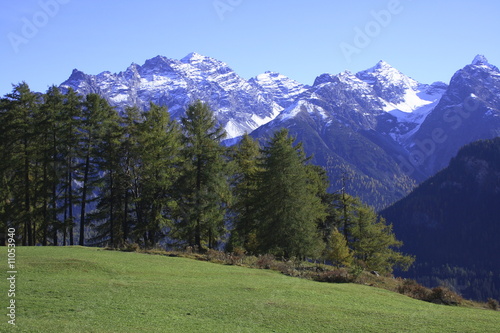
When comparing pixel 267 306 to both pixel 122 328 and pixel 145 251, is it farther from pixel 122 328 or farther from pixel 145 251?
pixel 145 251

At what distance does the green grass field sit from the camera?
13.1 m

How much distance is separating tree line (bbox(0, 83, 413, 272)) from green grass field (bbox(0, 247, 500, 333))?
1468 cm

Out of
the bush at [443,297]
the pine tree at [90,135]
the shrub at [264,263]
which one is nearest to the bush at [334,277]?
the shrub at [264,263]

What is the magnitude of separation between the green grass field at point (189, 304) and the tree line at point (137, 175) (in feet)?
48.2

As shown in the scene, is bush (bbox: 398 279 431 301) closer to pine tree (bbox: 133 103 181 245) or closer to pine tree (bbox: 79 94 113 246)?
pine tree (bbox: 133 103 181 245)

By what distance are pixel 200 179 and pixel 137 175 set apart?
19.2 ft

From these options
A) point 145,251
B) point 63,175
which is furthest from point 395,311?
point 63,175

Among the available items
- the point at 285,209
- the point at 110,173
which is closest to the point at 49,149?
the point at 110,173

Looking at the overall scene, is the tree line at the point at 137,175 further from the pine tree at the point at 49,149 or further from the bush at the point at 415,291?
the bush at the point at 415,291

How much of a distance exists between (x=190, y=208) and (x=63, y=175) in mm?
12133

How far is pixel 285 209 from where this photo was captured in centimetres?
3944

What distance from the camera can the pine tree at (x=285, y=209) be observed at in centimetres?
3875

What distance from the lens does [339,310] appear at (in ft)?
54.2

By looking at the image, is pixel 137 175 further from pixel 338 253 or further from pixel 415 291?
pixel 415 291
